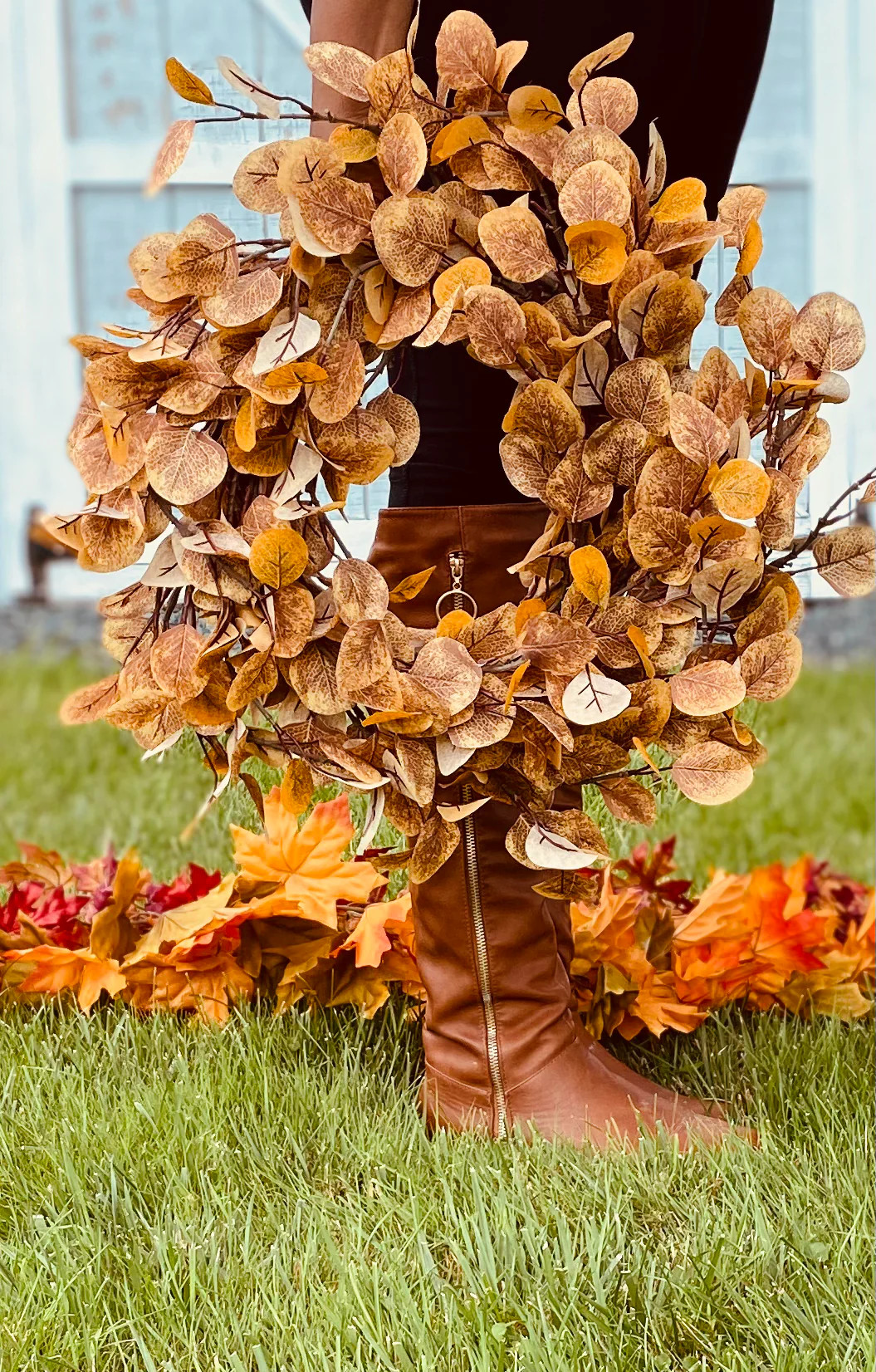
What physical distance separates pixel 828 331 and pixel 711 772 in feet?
1.06

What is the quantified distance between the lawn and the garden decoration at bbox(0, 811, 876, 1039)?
4 centimetres

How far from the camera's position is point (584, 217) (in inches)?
34.5

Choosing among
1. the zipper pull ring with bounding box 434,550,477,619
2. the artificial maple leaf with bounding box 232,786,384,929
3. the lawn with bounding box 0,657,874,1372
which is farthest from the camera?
the artificial maple leaf with bounding box 232,786,384,929

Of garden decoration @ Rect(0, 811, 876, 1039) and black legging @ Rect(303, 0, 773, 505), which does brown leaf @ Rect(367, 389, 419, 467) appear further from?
garden decoration @ Rect(0, 811, 876, 1039)

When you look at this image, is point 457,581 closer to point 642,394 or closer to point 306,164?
point 642,394

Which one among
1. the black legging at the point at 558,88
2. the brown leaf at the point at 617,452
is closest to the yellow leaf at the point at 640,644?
the brown leaf at the point at 617,452

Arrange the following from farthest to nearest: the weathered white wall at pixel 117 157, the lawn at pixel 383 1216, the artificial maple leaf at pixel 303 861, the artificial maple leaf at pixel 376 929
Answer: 1. the weathered white wall at pixel 117 157
2. the artificial maple leaf at pixel 303 861
3. the artificial maple leaf at pixel 376 929
4. the lawn at pixel 383 1216

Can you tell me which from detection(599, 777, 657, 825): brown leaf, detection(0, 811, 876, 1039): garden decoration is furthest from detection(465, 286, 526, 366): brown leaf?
detection(0, 811, 876, 1039): garden decoration

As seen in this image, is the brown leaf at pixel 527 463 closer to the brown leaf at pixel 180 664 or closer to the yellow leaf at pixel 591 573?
the yellow leaf at pixel 591 573

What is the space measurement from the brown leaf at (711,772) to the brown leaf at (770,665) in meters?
0.05

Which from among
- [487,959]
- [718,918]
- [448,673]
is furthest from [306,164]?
[718,918]

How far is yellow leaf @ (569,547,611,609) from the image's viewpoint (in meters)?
0.92

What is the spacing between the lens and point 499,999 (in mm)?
1126

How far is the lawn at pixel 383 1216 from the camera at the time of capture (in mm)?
828
